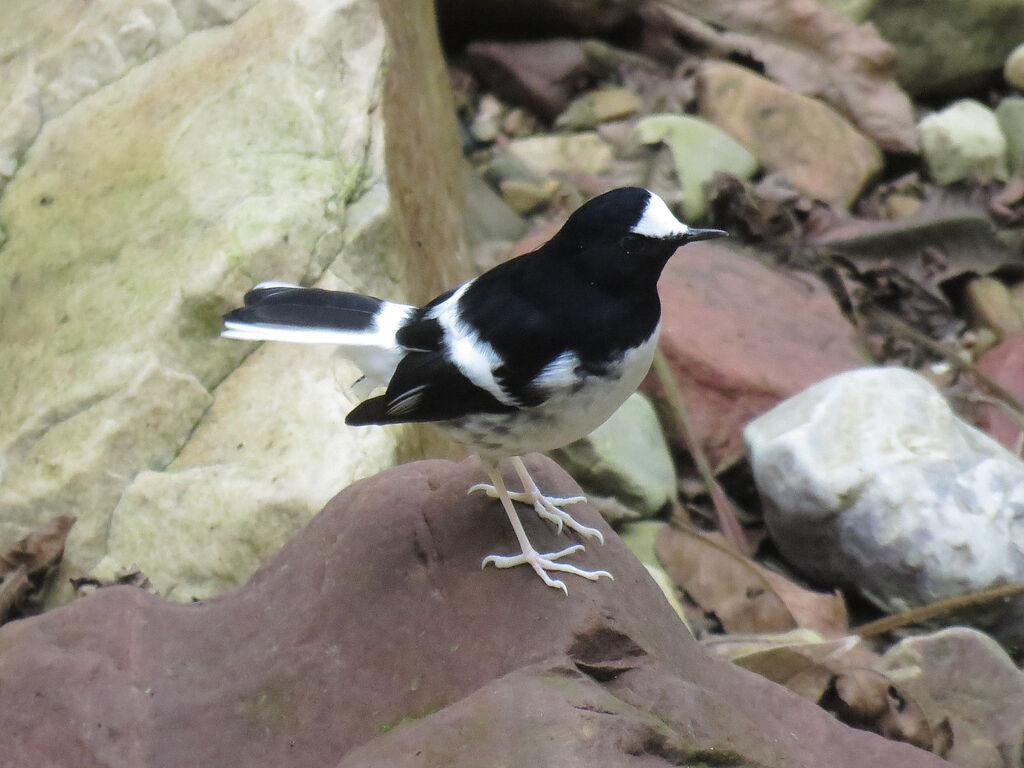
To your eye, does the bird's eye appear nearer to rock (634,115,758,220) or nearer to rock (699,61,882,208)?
rock (634,115,758,220)

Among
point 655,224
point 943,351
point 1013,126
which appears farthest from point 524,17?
point 655,224

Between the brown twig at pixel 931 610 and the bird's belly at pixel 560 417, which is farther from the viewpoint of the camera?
the brown twig at pixel 931 610

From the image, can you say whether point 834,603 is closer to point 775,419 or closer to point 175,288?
point 775,419

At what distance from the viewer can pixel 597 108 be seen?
7129 mm

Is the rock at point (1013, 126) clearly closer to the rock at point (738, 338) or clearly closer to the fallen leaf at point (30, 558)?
the rock at point (738, 338)

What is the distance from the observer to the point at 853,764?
2.70 metres

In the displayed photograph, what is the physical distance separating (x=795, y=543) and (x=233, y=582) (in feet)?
A: 7.02

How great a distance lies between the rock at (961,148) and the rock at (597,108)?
1826 millimetres

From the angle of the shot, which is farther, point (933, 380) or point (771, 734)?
point (933, 380)

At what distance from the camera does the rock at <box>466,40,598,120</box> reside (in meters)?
7.09

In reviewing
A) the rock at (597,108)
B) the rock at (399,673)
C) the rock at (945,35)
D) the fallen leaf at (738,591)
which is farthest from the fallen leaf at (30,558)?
the rock at (945,35)

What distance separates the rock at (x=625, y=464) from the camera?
4.48m

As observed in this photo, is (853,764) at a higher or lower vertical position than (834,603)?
higher

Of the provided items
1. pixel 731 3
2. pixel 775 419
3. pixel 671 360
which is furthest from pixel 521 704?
pixel 731 3
